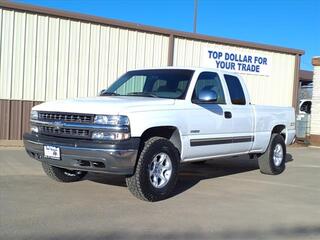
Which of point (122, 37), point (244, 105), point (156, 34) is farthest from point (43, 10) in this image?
point (244, 105)

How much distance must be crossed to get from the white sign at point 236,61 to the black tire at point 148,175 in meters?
10.8

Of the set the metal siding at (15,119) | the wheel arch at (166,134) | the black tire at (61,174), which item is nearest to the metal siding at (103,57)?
the metal siding at (15,119)

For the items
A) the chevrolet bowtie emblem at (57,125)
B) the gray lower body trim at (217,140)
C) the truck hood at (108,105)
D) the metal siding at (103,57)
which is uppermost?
the metal siding at (103,57)

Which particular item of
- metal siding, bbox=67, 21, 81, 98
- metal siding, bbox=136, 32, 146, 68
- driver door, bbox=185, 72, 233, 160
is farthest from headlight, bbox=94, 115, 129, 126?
metal siding, bbox=136, 32, 146, 68

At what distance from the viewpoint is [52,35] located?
583 inches

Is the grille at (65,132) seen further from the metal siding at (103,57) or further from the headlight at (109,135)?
the metal siding at (103,57)

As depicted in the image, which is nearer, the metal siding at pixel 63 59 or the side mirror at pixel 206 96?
the side mirror at pixel 206 96

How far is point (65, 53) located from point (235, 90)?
6838 mm

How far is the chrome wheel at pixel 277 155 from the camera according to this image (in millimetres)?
11188

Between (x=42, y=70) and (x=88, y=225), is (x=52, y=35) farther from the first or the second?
(x=88, y=225)

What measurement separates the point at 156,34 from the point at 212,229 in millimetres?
11377

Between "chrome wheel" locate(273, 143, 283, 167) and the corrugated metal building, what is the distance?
654 centimetres

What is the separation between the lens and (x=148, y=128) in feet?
24.5

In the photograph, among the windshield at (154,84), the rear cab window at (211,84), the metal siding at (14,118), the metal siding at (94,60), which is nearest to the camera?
the windshield at (154,84)
